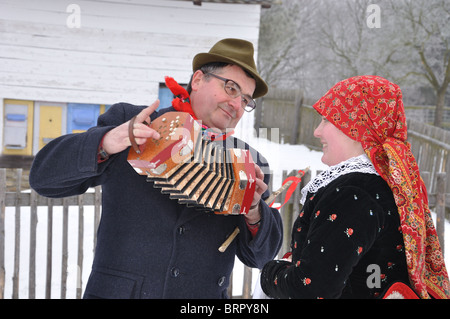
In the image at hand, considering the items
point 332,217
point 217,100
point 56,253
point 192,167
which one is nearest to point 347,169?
point 332,217

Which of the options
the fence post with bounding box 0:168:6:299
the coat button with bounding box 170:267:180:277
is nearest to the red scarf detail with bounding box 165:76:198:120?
the coat button with bounding box 170:267:180:277

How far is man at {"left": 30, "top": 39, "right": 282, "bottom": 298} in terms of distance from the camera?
1591mm

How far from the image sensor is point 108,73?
8.49 metres

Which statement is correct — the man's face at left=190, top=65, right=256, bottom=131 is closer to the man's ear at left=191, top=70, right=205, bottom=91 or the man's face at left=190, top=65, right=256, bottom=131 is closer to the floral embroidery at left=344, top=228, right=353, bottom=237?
the man's ear at left=191, top=70, right=205, bottom=91

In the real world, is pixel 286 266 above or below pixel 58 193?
below

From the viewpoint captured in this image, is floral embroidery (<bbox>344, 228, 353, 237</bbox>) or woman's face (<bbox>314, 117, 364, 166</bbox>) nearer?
floral embroidery (<bbox>344, 228, 353, 237</bbox>)

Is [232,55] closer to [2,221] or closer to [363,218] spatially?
[363,218]

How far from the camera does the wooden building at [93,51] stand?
823 centimetres

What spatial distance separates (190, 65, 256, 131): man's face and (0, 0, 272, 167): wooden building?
252 inches

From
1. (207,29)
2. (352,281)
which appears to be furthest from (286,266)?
(207,29)

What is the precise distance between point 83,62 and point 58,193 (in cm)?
739

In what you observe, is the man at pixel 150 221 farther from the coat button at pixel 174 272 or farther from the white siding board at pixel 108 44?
the white siding board at pixel 108 44

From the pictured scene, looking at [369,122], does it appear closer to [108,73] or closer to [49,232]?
[49,232]

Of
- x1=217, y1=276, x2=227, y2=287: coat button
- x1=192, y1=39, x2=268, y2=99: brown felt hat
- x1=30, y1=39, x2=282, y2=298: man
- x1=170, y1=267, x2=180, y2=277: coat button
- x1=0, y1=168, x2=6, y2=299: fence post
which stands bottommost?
x1=0, y1=168, x2=6, y2=299: fence post
